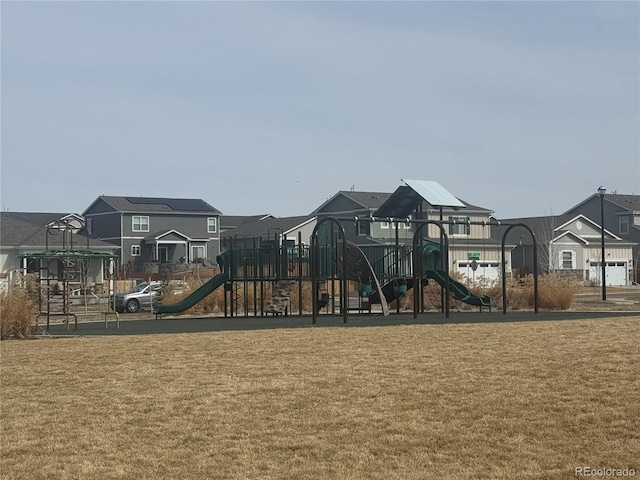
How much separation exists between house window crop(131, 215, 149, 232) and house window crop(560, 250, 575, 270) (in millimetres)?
31261

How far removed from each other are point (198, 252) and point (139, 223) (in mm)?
5322

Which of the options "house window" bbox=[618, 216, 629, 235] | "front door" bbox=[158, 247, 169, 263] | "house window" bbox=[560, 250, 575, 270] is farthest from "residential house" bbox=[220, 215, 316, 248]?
"house window" bbox=[618, 216, 629, 235]

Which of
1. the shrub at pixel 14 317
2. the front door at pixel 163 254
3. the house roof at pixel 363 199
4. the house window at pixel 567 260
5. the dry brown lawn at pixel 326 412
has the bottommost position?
the dry brown lawn at pixel 326 412

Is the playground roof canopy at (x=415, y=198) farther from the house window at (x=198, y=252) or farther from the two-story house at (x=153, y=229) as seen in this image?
the house window at (x=198, y=252)

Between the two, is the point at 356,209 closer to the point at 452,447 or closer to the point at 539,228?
the point at 539,228

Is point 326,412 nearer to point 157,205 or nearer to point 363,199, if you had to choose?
point 363,199

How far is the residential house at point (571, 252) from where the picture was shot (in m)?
66.9

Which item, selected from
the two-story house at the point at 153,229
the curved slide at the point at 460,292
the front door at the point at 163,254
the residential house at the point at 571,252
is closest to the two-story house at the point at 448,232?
the residential house at the point at 571,252

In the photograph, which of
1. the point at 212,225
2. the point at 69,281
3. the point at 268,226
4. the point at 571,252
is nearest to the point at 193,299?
the point at 69,281

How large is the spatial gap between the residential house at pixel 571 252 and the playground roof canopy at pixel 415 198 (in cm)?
3458

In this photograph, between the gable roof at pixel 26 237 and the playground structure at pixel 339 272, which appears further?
the gable roof at pixel 26 237

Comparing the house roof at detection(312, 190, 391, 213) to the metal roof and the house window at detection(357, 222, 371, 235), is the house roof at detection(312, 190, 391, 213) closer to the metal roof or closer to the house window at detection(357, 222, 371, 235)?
the house window at detection(357, 222, 371, 235)

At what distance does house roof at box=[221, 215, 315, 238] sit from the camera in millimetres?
75500

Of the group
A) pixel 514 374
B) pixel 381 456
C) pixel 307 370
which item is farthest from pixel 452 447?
pixel 307 370
